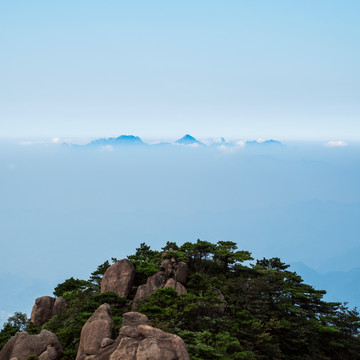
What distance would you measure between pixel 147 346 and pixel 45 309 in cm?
1874

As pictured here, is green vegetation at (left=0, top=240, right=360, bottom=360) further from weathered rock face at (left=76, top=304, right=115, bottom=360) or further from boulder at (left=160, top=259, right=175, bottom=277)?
weathered rock face at (left=76, top=304, right=115, bottom=360)

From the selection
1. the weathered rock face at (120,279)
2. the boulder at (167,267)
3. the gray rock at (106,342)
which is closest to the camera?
the gray rock at (106,342)

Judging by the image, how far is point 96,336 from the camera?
60.3 ft

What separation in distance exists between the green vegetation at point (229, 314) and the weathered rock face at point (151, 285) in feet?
2.38

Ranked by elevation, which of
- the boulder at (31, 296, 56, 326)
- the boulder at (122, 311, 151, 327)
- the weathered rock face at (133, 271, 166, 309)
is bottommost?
the boulder at (31, 296, 56, 326)

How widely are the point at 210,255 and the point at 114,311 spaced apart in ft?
43.1

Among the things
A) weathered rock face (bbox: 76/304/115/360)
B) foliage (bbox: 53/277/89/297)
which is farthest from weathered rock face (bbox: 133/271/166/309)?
foliage (bbox: 53/277/89/297)

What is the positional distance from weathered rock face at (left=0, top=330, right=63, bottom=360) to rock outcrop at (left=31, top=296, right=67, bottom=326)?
9033 mm

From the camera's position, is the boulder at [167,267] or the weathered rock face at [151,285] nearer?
the weathered rock face at [151,285]

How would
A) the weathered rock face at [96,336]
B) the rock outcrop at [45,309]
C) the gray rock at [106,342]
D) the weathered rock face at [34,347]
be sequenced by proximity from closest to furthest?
1. the gray rock at [106,342]
2. the weathered rock face at [96,336]
3. the weathered rock face at [34,347]
4. the rock outcrop at [45,309]

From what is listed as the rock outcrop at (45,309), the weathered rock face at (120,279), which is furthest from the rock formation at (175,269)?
the rock outcrop at (45,309)

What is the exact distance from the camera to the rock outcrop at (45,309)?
29484 millimetres

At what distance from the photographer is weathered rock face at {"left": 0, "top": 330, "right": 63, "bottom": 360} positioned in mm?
19391

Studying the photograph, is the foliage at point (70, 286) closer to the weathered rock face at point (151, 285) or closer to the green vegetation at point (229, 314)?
the green vegetation at point (229, 314)
